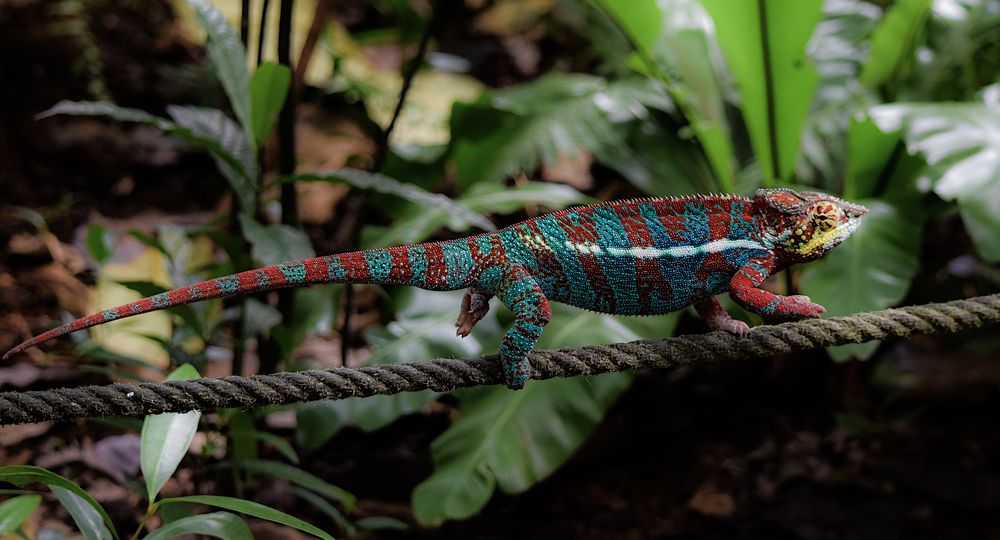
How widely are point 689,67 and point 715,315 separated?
47.7 inches

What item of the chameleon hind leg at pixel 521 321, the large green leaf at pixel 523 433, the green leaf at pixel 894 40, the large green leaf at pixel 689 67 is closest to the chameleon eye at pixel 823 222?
the chameleon hind leg at pixel 521 321

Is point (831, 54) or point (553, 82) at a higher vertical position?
point (831, 54)

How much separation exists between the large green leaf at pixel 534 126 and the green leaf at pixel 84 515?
1575 mm

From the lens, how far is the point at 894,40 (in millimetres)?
2664

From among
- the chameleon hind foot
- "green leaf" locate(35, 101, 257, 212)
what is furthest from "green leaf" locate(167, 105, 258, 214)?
the chameleon hind foot

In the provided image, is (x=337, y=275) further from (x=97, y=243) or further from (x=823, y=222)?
(x=97, y=243)

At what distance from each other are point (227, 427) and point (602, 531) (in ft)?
3.68

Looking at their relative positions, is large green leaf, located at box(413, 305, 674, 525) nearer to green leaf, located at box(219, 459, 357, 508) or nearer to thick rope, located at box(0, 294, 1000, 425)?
green leaf, located at box(219, 459, 357, 508)

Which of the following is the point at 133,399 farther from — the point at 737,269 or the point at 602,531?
the point at 602,531

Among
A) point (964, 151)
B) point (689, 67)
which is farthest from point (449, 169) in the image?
point (964, 151)

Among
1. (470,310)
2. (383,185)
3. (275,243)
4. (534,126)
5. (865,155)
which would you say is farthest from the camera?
(534,126)

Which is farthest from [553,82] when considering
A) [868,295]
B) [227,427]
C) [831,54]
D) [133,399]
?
[133,399]

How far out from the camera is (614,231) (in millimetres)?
1299

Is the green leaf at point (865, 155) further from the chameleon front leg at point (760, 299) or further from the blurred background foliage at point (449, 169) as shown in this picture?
the chameleon front leg at point (760, 299)
